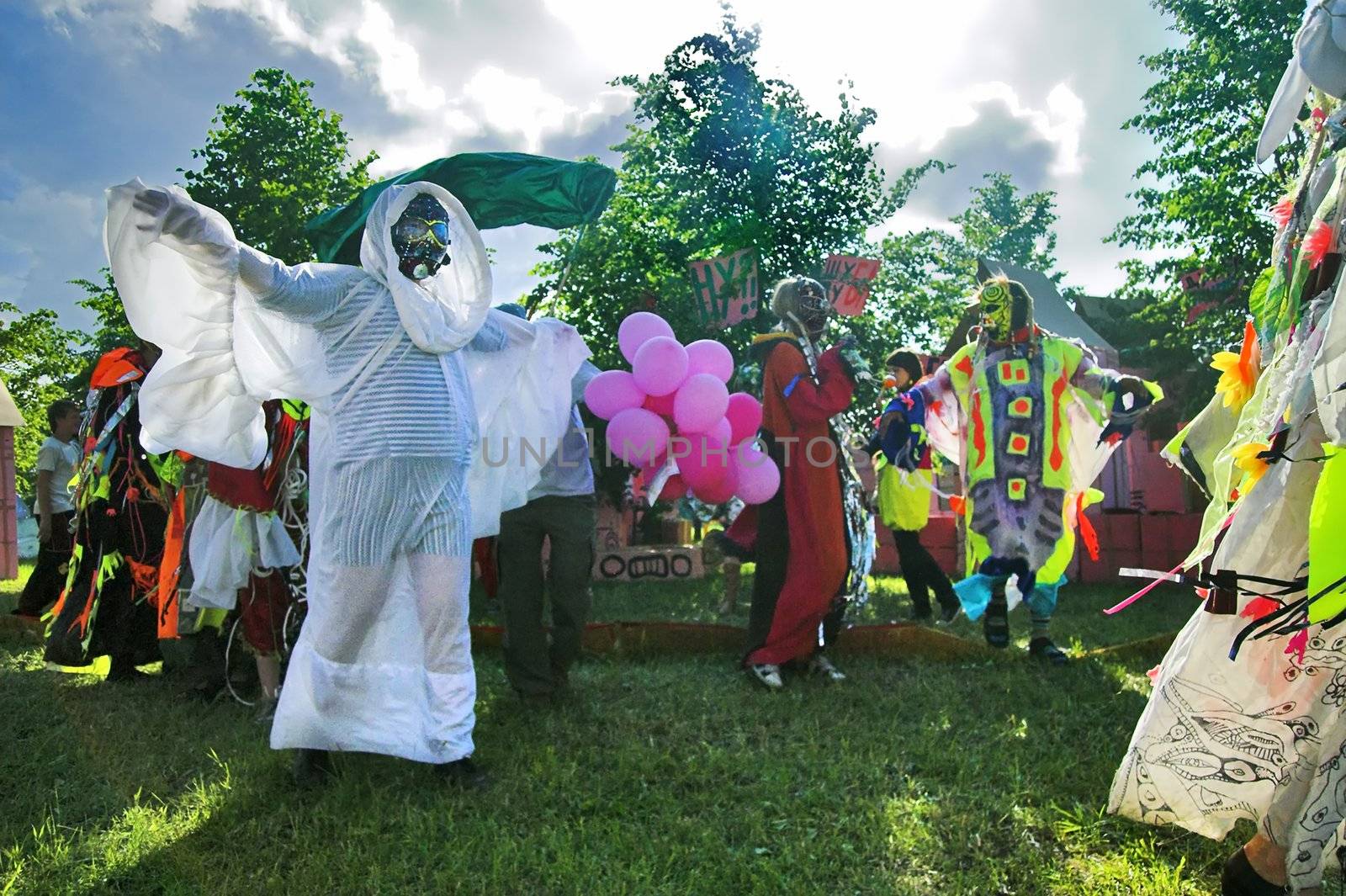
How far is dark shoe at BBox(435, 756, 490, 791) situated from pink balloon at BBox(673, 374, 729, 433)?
177 centimetres

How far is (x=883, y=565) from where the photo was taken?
40.0 feet

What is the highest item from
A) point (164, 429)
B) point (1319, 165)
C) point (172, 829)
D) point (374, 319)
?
point (1319, 165)

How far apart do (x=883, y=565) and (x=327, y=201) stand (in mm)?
10340

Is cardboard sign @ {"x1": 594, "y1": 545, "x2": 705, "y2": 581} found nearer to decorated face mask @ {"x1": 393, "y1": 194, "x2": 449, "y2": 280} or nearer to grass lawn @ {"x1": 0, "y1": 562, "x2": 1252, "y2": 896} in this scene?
grass lawn @ {"x1": 0, "y1": 562, "x2": 1252, "y2": 896}

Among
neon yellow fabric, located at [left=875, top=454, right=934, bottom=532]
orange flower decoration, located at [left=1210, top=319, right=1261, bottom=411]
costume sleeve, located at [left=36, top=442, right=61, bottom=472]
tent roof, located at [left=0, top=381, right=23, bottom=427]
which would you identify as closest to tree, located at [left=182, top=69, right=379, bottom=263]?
tent roof, located at [left=0, top=381, right=23, bottom=427]

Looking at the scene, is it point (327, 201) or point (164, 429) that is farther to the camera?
point (327, 201)

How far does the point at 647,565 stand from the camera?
1085 cm

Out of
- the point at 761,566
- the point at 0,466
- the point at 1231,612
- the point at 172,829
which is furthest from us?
the point at 0,466

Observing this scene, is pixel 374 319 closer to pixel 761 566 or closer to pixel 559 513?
pixel 559 513

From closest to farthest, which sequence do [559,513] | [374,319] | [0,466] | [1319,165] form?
1. [1319,165]
2. [374,319]
3. [559,513]
4. [0,466]

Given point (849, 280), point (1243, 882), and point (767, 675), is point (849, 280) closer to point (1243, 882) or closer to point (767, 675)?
point (767, 675)

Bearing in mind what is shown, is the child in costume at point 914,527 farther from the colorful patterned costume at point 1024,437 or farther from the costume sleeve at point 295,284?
the costume sleeve at point 295,284

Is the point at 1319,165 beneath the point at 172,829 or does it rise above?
above

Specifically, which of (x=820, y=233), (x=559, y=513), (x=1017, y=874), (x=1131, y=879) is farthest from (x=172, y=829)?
(x=820, y=233)
